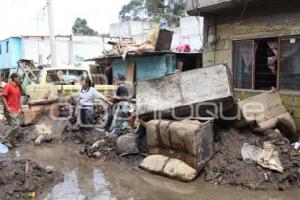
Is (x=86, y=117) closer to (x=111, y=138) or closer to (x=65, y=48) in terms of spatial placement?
(x=111, y=138)

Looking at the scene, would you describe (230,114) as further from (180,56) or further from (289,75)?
(180,56)

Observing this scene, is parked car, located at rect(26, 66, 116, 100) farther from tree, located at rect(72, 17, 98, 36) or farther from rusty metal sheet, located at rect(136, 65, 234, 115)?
tree, located at rect(72, 17, 98, 36)

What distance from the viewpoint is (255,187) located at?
6711 millimetres

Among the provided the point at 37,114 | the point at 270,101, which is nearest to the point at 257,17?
the point at 270,101

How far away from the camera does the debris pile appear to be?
21.0 ft

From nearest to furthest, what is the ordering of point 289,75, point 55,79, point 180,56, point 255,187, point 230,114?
1. point 255,187
2. point 230,114
3. point 289,75
4. point 55,79
5. point 180,56

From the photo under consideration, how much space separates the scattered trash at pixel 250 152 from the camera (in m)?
7.37

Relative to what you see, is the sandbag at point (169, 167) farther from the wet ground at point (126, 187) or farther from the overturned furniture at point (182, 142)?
the wet ground at point (126, 187)

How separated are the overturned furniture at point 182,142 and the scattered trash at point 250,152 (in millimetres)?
585

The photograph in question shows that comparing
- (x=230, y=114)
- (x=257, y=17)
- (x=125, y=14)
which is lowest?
(x=230, y=114)

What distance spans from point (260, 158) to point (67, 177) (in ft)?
11.4

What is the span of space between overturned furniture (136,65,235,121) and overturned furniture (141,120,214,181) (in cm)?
42

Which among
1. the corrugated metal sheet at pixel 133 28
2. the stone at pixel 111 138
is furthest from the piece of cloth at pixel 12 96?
the corrugated metal sheet at pixel 133 28

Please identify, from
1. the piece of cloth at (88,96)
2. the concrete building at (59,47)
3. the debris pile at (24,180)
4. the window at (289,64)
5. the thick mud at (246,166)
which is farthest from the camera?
the concrete building at (59,47)
